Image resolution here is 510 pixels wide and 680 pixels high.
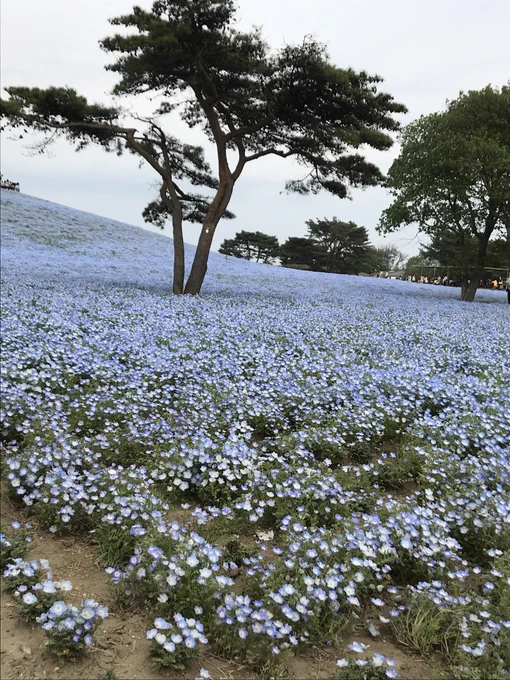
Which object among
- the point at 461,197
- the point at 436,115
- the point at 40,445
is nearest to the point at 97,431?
the point at 40,445

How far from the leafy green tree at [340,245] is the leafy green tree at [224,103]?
136 ft

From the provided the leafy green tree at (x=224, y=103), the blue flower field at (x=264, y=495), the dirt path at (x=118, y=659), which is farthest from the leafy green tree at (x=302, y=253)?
the dirt path at (x=118, y=659)

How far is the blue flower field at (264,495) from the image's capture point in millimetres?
2328

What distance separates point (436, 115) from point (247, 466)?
2232cm

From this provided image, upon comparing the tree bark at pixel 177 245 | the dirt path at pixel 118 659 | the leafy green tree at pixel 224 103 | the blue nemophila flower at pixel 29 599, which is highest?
the leafy green tree at pixel 224 103

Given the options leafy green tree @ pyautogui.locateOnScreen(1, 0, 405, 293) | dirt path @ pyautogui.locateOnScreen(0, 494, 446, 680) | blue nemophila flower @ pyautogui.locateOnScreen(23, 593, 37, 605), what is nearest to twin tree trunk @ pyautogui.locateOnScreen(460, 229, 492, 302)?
leafy green tree @ pyautogui.locateOnScreen(1, 0, 405, 293)

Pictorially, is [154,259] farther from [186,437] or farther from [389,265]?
[389,265]

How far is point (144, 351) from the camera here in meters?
6.54

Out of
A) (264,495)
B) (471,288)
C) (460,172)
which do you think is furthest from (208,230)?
(471,288)

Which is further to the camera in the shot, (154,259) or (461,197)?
(154,259)

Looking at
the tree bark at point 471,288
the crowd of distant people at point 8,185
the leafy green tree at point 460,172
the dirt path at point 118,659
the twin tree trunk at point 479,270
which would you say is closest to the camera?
the dirt path at point 118,659

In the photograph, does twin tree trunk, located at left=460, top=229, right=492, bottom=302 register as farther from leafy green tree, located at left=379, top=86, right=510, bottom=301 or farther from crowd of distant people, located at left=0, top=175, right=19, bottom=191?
crowd of distant people, located at left=0, top=175, right=19, bottom=191

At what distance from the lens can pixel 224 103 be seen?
49.5 ft

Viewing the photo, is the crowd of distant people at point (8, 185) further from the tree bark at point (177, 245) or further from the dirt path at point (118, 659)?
the dirt path at point (118, 659)
